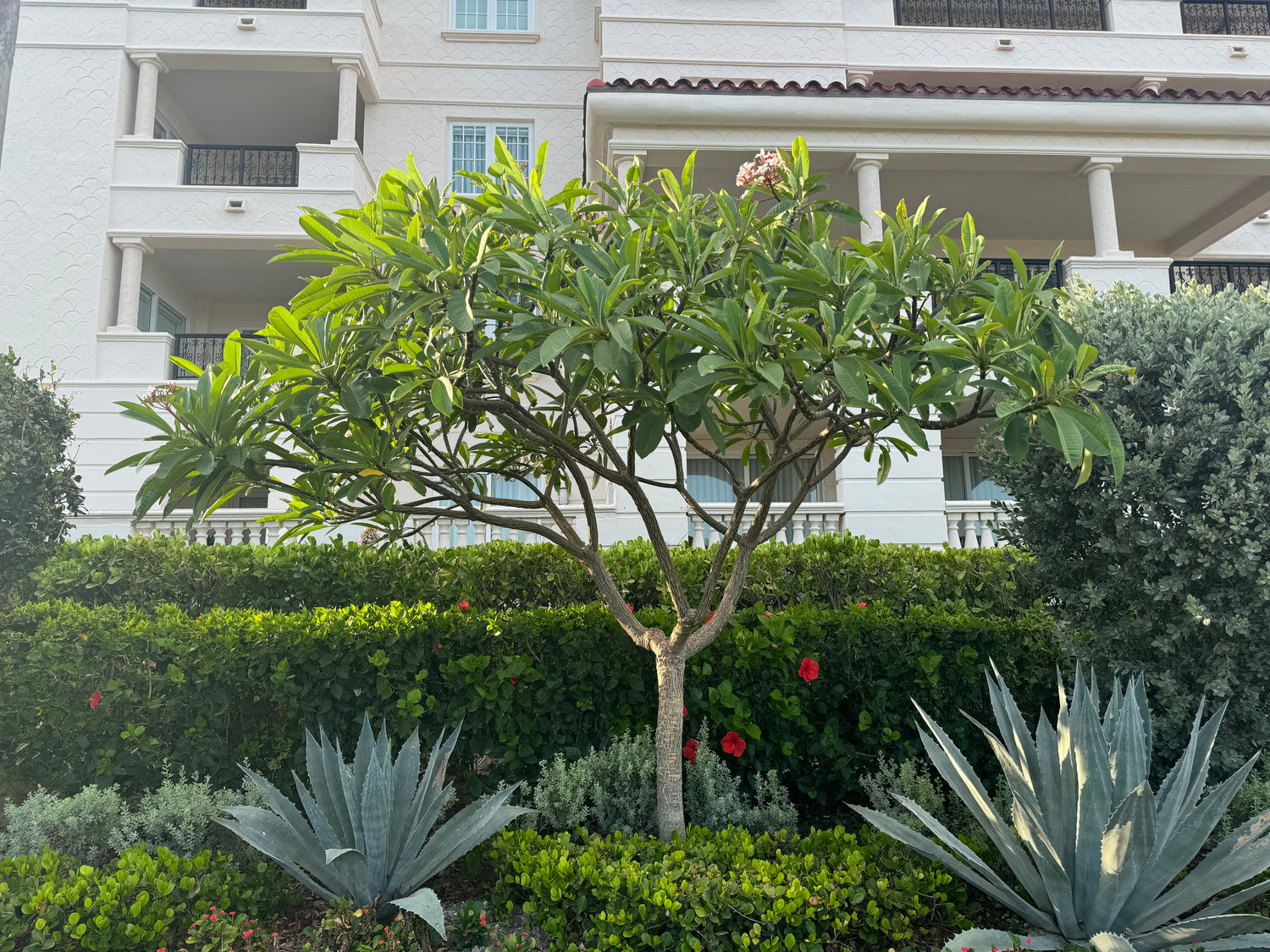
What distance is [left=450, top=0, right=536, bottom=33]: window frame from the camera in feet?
49.2

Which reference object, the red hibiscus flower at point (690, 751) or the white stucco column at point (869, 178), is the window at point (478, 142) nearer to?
the white stucco column at point (869, 178)

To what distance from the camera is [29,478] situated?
6.26 meters

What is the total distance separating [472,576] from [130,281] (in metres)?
9.92

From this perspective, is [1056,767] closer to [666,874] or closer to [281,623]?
[666,874]

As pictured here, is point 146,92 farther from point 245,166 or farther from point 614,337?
point 614,337

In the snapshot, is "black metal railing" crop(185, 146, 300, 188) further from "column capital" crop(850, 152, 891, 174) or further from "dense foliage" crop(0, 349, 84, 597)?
"column capital" crop(850, 152, 891, 174)

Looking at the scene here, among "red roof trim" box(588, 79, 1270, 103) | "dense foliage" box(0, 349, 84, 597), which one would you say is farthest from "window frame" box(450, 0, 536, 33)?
"dense foliage" box(0, 349, 84, 597)

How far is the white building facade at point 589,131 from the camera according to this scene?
10.6m

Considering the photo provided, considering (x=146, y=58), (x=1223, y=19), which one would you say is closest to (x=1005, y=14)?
(x=1223, y=19)

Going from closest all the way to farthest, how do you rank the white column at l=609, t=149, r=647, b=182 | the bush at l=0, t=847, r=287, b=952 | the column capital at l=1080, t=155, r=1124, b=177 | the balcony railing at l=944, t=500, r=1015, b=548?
the bush at l=0, t=847, r=287, b=952, the balcony railing at l=944, t=500, r=1015, b=548, the white column at l=609, t=149, r=647, b=182, the column capital at l=1080, t=155, r=1124, b=177

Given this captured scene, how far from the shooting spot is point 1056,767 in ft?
11.0

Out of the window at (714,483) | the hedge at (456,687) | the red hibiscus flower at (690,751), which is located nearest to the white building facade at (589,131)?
the window at (714,483)

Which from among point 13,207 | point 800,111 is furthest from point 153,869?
point 13,207

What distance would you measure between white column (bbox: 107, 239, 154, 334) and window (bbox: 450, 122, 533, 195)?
17.3ft
